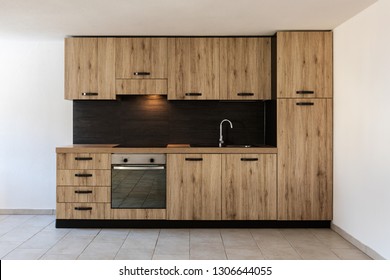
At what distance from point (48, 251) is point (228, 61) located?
10.3 ft

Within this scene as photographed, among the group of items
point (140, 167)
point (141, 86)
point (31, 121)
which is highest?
point (141, 86)

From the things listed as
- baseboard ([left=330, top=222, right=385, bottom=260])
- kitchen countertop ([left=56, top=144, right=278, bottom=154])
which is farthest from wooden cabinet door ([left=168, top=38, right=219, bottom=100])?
baseboard ([left=330, top=222, right=385, bottom=260])

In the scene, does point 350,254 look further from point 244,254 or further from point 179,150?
point 179,150

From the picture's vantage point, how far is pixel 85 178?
226 inches

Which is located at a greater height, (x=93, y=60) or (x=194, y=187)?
(x=93, y=60)

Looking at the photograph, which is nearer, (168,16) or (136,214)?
(168,16)

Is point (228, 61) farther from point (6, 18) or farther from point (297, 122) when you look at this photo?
point (6, 18)

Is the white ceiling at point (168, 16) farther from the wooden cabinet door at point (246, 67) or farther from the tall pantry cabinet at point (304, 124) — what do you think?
the tall pantry cabinet at point (304, 124)

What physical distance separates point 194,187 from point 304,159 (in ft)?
4.57

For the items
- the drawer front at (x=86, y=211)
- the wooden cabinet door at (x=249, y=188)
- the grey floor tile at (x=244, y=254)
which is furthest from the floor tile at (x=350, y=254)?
the drawer front at (x=86, y=211)

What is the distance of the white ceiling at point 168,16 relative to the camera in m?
4.63

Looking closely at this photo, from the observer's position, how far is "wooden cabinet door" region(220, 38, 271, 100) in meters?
6.01

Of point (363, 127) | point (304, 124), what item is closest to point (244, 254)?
point (363, 127)

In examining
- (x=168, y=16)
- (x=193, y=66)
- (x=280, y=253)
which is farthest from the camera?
(x=193, y=66)
